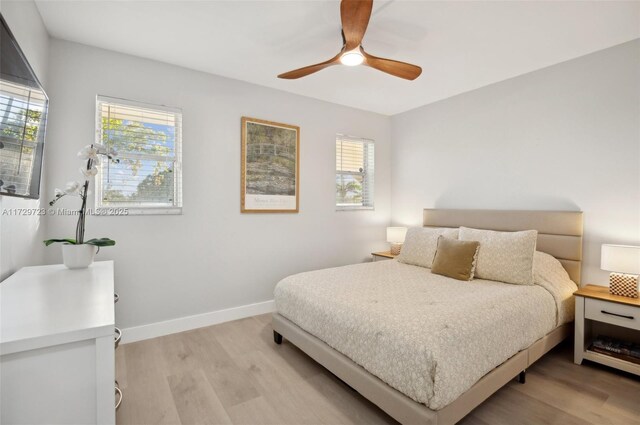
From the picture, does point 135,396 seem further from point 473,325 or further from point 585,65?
point 585,65

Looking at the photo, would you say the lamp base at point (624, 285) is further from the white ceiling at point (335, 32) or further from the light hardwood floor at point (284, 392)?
the white ceiling at point (335, 32)

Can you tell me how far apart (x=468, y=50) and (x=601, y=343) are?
2641 mm

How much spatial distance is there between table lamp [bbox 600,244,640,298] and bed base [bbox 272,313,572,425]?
508 mm

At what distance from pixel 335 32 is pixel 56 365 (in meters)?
2.56

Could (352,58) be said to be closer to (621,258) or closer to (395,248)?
(621,258)

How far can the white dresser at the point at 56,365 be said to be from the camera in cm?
85

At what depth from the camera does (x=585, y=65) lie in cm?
282

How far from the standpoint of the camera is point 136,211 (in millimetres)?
2842

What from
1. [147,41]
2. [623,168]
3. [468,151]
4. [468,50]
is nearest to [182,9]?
[147,41]

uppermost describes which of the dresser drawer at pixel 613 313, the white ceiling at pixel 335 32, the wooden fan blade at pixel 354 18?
the white ceiling at pixel 335 32

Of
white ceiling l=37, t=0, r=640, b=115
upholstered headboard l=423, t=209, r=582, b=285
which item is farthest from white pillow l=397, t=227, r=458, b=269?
white ceiling l=37, t=0, r=640, b=115

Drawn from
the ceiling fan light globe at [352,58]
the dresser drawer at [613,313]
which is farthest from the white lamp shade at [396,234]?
the ceiling fan light globe at [352,58]

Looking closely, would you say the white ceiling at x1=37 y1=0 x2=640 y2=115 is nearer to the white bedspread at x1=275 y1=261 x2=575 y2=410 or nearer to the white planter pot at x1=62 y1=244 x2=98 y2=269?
the white planter pot at x1=62 y1=244 x2=98 y2=269

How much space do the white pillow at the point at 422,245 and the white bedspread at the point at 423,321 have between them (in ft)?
1.35
